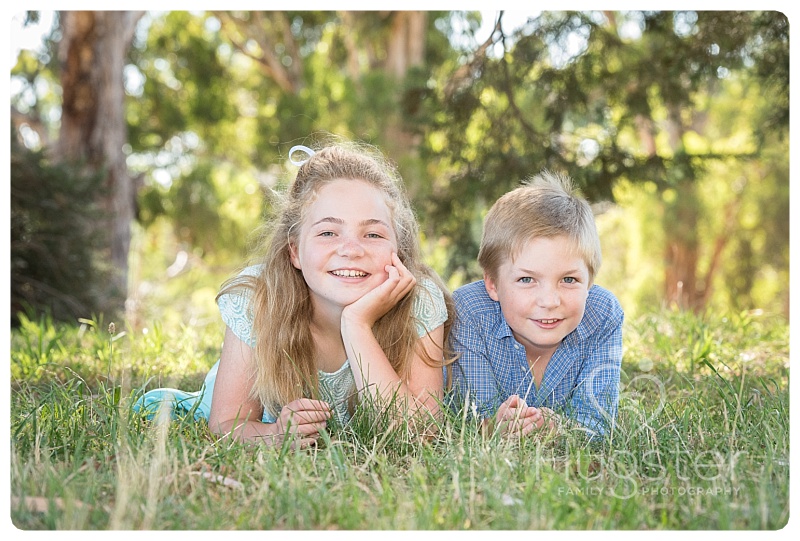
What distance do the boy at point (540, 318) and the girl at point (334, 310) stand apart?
0.15 m

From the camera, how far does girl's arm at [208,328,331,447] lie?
2.43 metres

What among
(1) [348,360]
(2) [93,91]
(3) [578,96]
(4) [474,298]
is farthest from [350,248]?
(2) [93,91]

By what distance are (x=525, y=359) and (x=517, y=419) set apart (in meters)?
0.64

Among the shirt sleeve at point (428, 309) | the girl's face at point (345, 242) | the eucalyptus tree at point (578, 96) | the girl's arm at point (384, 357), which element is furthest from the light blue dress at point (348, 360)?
the eucalyptus tree at point (578, 96)

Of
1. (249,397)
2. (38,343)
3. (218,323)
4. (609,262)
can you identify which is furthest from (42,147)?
(609,262)

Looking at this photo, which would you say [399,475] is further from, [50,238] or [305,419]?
[50,238]

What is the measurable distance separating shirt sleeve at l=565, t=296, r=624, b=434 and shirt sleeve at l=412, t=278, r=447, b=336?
1.87ft

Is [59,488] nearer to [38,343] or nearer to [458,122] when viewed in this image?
[38,343]

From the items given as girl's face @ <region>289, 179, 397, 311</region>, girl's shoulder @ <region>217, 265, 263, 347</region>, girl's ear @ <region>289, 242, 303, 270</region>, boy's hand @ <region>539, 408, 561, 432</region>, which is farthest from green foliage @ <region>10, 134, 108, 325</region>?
boy's hand @ <region>539, 408, 561, 432</region>

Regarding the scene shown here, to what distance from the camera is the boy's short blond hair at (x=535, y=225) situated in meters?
2.92

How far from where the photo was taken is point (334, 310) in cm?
303

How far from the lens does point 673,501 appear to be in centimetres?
193
